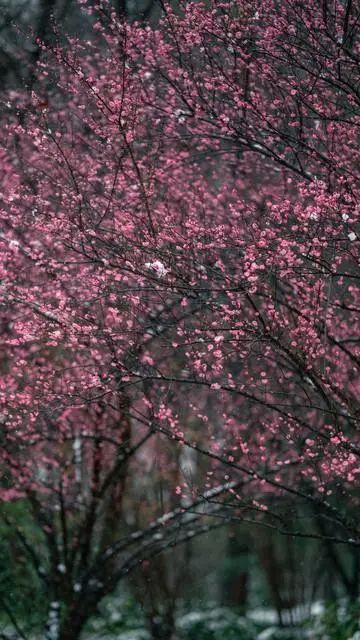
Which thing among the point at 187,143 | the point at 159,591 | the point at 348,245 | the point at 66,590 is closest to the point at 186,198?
the point at 187,143

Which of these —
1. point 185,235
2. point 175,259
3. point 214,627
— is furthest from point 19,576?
point 185,235

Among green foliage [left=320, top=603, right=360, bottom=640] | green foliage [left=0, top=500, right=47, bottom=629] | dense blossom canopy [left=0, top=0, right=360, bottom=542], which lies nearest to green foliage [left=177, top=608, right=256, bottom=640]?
green foliage [left=320, top=603, right=360, bottom=640]

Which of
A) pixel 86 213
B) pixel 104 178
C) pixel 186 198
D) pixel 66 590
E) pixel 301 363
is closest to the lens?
pixel 301 363

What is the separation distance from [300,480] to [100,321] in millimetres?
3973

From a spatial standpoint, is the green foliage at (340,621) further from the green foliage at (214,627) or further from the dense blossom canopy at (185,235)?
the dense blossom canopy at (185,235)

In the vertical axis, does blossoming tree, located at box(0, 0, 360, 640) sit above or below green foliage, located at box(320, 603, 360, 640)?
above

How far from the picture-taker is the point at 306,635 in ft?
34.3

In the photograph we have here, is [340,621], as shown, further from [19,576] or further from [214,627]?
[19,576]

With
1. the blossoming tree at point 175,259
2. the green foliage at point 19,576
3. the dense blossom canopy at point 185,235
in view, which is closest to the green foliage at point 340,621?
the blossoming tree at point 175,259

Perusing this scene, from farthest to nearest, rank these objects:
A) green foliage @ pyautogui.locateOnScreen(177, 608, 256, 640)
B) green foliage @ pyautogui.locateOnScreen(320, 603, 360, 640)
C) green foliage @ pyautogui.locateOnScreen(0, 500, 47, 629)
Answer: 1. green foliage @ pyautogui.locateOnScreen(177, 608, 256, 640)
2. green foliage @ pyautogui.locateOnScreen(0, 500, 47, 629)
3. green foliage @ pyautogui.locateOnScreen(320, 603, 360, 640)

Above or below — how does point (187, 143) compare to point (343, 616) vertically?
above

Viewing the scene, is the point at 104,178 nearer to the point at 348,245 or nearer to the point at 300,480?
the point at 348,245

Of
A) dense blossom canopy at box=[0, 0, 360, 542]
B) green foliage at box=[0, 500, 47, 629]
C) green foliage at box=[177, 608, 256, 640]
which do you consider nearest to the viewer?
dense blossom canopy at box=[0, 0, 360, 542]

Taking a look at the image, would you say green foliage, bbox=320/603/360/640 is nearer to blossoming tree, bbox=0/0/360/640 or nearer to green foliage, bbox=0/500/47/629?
blossoming tree, bbox=0/0/360/640
